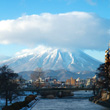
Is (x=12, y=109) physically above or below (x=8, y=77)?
below

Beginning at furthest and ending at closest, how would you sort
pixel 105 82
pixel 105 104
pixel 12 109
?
1. pixel 105 82
2. pixel 105 104
3. pixel 12 109

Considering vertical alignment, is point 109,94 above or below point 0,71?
below

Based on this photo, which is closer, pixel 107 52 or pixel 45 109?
pixel 45 109

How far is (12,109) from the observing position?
61844mm

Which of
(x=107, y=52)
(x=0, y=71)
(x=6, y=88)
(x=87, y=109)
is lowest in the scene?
(x=87, y=109)

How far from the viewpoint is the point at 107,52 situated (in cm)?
11981

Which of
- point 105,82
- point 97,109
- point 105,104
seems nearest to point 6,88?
point 97,109

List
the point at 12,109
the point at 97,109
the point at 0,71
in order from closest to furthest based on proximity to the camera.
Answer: the point at 12,109 → the point at 97,109 → the point at 0,71

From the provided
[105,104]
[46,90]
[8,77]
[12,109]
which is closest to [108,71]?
[105,104]

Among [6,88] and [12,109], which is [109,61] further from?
[12,109]

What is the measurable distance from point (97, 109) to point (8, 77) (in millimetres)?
32750

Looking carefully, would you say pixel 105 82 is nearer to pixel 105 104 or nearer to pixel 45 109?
pixel 105 104

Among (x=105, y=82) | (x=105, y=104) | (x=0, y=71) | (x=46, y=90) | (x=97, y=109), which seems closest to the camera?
(x=97, y=109)

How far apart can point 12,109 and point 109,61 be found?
2472 inches
